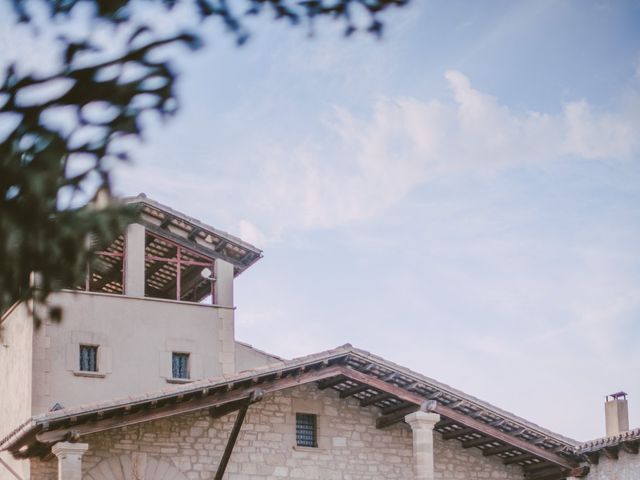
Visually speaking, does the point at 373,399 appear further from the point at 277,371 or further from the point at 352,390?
the point at 277,371

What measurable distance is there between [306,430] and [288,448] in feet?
1.60

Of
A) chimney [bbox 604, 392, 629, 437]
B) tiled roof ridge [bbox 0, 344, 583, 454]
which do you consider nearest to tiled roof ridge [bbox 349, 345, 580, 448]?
tiled roof ridge [bbox 0, 344, 583, 454]

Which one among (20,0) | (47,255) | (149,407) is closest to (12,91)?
(20,0)

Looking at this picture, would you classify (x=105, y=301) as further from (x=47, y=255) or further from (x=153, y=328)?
(x=47, y=255)

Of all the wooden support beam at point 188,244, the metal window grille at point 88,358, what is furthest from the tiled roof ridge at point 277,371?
the wooden support beam at point 188,244

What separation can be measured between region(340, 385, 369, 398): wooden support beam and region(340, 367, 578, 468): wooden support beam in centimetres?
37

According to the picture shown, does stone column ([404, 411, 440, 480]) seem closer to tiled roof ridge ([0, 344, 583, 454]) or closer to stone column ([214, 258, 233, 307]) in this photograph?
tiled roof ridge ([0, 344, 583, 454])

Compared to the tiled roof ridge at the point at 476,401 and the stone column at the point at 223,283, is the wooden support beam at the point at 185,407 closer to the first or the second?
the tiled roof ridge at the point at 476,401

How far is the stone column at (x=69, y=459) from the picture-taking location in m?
15.8

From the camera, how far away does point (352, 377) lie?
17.8 m

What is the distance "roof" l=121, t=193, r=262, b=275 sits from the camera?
21.9 m

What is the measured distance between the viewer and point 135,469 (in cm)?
1692

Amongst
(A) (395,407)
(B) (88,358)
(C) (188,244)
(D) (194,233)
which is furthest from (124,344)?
(A) (395,407)

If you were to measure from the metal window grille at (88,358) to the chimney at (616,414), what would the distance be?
32.4ft
